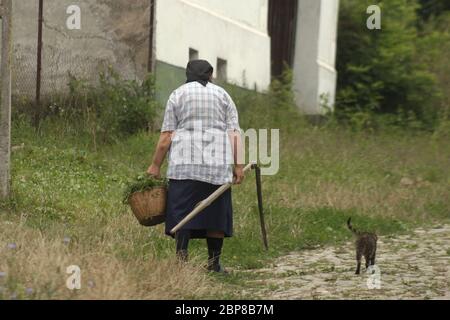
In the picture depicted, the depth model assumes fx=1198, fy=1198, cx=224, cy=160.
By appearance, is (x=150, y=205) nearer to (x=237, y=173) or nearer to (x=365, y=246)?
(x=237, y=173)

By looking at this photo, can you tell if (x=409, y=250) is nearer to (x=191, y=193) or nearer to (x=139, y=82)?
(x=191, y=193)

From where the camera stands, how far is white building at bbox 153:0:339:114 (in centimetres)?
1744

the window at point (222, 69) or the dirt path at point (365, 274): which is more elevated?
the window at point (222, 69)

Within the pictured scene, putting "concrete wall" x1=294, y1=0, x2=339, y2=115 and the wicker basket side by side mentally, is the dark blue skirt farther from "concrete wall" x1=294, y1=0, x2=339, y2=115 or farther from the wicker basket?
"concrete wall" x1=294, y1=0, x2=339, y2=115

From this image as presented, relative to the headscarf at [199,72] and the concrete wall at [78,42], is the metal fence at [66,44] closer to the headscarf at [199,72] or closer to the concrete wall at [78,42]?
the concrete wall at [78,42]

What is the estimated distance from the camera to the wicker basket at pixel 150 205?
9.59 meters

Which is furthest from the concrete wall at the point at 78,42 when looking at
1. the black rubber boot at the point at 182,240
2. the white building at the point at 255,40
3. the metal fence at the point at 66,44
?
the black rubber boot at the point at 182,240

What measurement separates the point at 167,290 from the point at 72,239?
1627mm

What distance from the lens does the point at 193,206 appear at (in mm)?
9500

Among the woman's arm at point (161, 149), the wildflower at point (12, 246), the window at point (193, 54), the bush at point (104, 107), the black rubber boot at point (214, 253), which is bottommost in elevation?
the black rubber boot at point (214, 253)

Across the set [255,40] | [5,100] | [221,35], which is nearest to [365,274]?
[5,100]

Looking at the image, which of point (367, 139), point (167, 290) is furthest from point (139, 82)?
point (167, 290)

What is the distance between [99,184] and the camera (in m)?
12.9

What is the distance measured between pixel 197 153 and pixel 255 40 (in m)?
11.7
